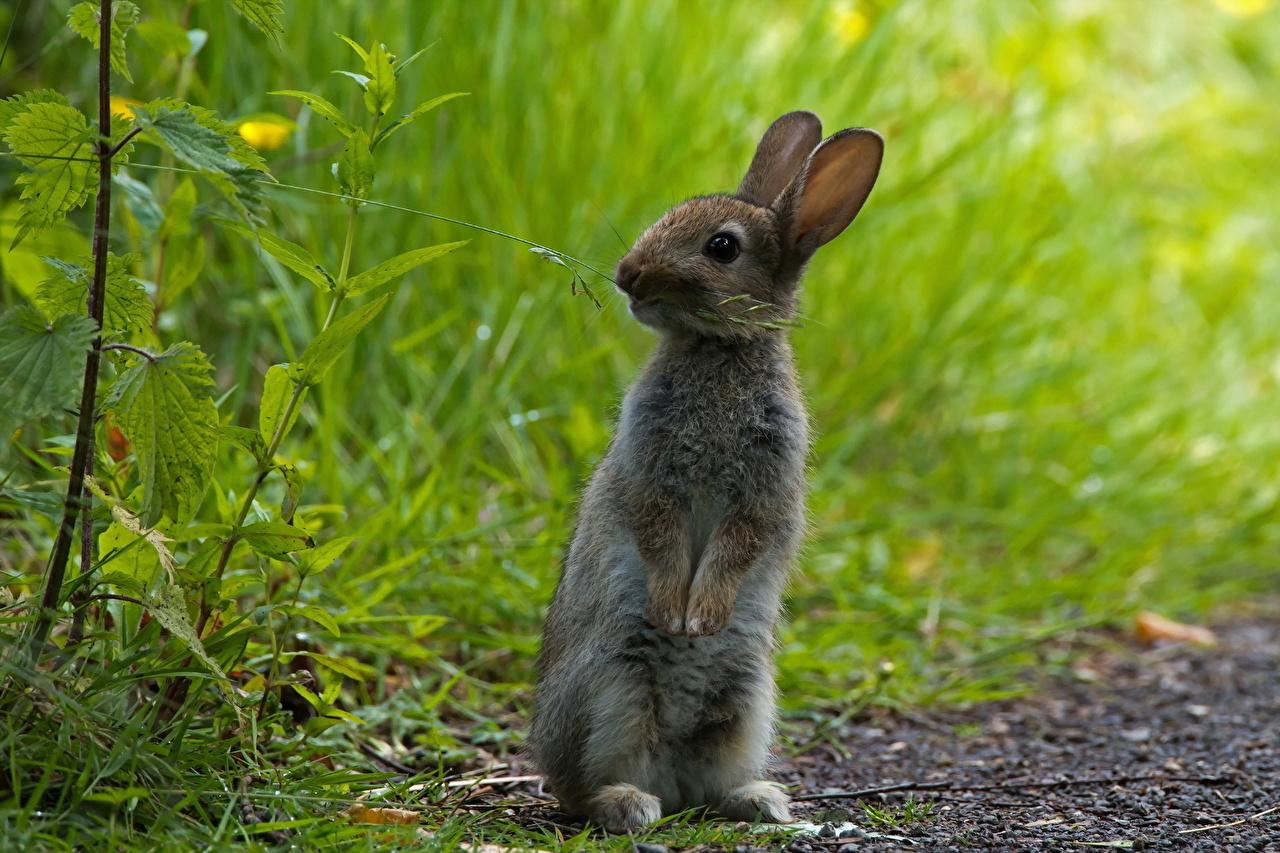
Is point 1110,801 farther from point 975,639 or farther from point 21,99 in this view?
point 21,99

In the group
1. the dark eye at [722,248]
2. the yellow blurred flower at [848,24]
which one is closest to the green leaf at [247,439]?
the dark eye at [722,248]

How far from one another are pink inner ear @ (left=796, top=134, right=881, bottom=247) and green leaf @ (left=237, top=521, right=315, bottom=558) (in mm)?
1482

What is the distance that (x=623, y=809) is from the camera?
10.3 ft

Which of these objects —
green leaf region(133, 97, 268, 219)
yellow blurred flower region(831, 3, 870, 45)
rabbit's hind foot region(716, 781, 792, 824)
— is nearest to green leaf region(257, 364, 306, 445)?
green leaf region(133, 97, 268, 219)

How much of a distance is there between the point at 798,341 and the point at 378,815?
3553 mm

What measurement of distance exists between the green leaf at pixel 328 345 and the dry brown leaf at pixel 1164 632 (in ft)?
12.7

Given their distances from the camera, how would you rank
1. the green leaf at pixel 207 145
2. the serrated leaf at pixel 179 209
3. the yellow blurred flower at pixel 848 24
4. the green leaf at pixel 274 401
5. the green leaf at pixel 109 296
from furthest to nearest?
1. the yellow blurred flower at pixel 848 24
2. the serrated leaf at pixel 179 209
3. the green leaf at pixel 274 401
4. the green leaf at pixel 109 296
5. the green leaf at pixel 207 145

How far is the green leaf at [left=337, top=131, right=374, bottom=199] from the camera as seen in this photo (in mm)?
2764

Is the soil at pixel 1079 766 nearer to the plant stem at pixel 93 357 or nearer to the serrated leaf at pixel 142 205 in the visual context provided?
the plant stem at pixel 93 357

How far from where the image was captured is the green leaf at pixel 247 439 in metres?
2.75

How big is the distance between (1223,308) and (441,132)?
4829mm

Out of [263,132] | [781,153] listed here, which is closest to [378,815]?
[781,153]

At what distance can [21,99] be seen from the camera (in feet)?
8.52

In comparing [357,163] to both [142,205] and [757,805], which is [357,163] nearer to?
[142,205]
